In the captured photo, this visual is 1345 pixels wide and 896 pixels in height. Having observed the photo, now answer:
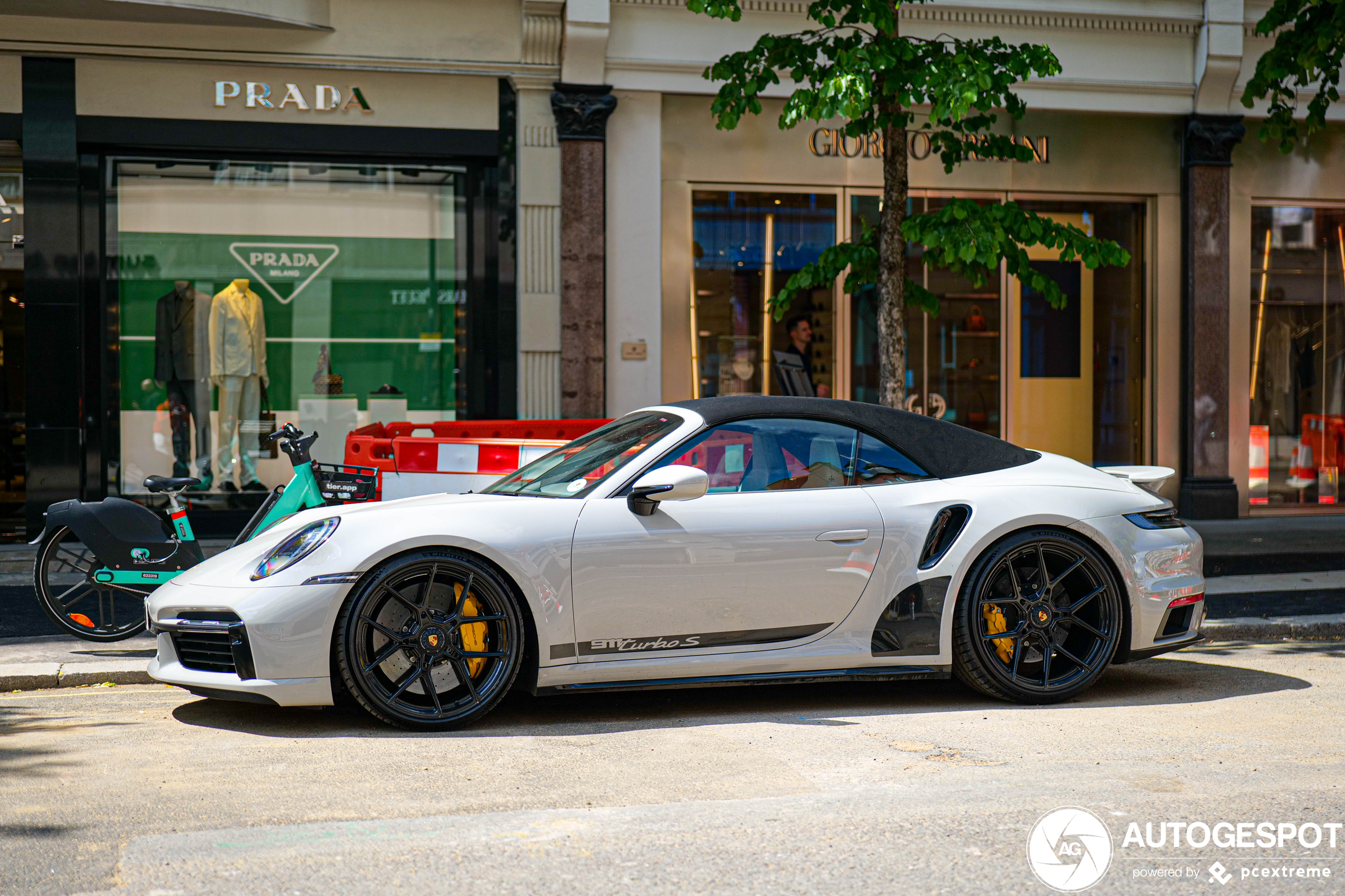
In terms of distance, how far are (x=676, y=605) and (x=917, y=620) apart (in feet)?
3.38

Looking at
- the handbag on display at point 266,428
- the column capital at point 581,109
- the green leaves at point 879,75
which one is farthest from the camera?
the handbag on display at point 266,428

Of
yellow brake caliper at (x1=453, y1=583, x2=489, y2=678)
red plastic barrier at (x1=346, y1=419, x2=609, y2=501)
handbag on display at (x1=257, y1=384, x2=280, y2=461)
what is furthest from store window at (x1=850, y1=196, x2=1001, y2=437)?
yellow brake caliper at (x1=453, y1=583, x2=489, y2=678)

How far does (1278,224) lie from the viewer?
14055 millimetres

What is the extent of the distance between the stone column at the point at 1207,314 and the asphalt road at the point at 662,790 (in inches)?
316

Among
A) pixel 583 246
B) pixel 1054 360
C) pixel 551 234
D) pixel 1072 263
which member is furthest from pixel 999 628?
pixel 1072 263

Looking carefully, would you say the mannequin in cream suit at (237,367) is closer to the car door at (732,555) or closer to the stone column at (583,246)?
the stone column at (583,246)

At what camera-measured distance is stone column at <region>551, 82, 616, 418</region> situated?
39.9 feet

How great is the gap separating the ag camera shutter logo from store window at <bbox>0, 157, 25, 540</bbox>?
413 inches

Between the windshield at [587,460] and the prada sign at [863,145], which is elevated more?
the prada sign at [863,145]

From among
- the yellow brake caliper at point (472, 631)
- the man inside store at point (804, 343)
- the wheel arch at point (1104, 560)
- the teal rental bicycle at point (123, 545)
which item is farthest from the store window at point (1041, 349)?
the yellow brake caliper at point (472, 631)

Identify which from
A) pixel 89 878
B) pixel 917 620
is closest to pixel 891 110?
pixel 917 620

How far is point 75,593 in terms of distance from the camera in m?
6.68

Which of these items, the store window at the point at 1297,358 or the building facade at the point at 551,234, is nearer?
the building facade at the point at 551,234

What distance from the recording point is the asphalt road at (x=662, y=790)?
3.34 metres
